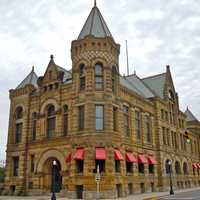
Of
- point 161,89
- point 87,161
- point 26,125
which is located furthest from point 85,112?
point 161,89

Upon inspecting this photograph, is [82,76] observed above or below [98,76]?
above

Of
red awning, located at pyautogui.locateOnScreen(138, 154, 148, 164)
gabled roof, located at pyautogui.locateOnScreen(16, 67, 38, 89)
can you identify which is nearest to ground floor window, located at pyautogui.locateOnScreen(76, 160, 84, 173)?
red awning, located at pyautogui.locateOnScreen(138, 154, 148, 164)

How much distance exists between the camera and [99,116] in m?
33.3

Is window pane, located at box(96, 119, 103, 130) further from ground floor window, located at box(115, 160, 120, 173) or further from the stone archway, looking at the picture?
the stone archway

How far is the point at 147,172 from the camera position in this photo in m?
41.0

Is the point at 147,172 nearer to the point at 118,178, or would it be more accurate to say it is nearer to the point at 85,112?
the point at 118,178

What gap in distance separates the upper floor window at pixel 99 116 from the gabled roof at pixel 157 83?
69.5 feet

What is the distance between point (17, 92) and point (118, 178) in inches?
785

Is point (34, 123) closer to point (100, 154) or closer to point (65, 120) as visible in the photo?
point (65, 120)

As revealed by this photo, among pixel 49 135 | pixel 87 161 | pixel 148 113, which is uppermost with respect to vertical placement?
pixel 148 113

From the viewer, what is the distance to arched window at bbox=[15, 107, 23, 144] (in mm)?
41625

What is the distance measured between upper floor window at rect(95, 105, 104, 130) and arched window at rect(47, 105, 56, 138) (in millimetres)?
6924

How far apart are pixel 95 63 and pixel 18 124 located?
51.1ft

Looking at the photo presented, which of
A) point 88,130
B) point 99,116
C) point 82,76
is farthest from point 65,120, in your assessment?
point 82,76
